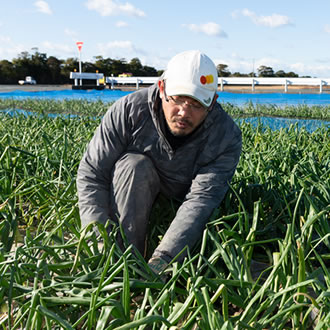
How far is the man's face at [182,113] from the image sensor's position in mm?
1660

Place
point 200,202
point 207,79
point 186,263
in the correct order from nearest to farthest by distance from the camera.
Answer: point 186,263 → point 207,79 → point 200,202

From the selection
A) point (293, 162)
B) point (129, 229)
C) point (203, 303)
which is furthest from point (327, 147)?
point (203, 303)

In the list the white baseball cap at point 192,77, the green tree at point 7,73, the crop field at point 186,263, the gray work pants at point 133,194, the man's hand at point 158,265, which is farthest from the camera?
the green tree at point 7,73

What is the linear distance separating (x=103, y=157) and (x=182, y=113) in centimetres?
38

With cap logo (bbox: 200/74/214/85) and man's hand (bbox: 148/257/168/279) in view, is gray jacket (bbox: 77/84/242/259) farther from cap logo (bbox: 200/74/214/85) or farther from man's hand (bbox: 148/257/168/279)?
man's hand (bbox: 148/257/168/279)

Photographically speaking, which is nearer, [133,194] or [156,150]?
[133,194]

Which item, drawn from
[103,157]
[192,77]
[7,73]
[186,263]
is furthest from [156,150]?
[7,73]

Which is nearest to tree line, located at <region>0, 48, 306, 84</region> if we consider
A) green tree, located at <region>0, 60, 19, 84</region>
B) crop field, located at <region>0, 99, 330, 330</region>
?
green tree, located at <region>0, 60, 19, 84</region>

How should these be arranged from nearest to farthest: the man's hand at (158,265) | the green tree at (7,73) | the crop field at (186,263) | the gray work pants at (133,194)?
the crop field at (186,263), the man's hand at (158,265), the gray work pants at (133,194), the green tree at (7,73)

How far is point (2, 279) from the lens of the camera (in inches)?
50.3

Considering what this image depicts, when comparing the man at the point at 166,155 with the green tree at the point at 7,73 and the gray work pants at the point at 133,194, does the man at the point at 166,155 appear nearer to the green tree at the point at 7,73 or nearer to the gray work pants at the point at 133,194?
the gray work pants at the point at 133,194

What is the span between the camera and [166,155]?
1.87m

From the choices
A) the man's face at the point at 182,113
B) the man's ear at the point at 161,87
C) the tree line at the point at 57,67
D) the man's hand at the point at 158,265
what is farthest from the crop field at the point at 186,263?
the tree line at the point at 57,67

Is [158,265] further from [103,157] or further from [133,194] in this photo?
[103,157]
